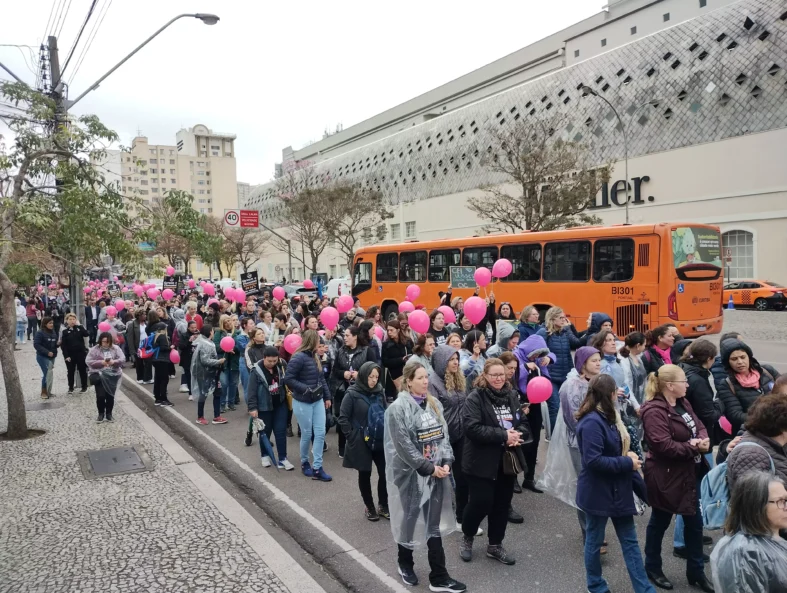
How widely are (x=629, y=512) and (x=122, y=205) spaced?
8113mm

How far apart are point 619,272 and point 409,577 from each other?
10.8 m

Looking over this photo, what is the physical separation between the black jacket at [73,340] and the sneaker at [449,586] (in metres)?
9.35

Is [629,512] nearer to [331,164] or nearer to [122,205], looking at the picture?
[122,205]

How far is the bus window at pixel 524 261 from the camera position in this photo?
15.4m

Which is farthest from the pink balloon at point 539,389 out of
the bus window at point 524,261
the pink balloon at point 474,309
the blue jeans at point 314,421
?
the bus window at point 524,261

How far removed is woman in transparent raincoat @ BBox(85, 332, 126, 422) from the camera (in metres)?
9.15

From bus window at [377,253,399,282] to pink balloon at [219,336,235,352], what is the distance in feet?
37.6

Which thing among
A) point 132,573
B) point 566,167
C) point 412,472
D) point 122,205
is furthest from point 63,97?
point 566,167

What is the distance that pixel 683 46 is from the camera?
32.2m

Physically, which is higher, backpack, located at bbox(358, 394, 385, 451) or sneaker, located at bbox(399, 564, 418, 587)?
backpack, located at bbox(358, 394, 385, 451)

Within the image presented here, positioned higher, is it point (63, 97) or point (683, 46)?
point (683, 46)

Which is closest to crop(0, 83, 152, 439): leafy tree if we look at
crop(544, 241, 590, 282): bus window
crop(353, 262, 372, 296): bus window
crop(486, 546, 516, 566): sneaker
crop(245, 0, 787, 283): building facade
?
crop(486, 546, 516, 566): sneaker

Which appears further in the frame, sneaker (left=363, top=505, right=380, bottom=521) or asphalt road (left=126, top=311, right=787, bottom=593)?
sneaker (left=363, top=505, right=380, bottom=521)

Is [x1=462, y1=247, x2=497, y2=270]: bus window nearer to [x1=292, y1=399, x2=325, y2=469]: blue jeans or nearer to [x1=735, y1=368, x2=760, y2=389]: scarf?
[x1=292, y1=399, x2=325, y2=469]: blue jeans
